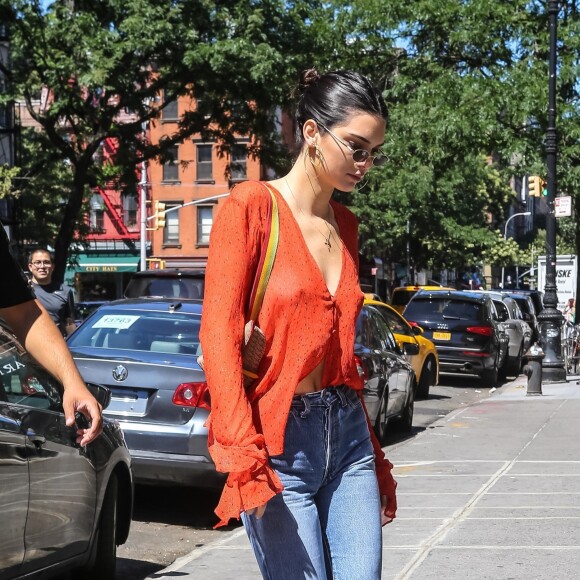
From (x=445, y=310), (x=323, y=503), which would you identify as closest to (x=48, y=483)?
(x=323, y=503)

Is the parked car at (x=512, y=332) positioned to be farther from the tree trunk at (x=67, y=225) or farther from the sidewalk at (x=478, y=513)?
the sidewalk at (x=478, y=513)

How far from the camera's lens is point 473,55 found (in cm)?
2506

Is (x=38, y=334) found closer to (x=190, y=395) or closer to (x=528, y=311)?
(x=190, y=395)

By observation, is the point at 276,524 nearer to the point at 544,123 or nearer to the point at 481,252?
the point at 544,123

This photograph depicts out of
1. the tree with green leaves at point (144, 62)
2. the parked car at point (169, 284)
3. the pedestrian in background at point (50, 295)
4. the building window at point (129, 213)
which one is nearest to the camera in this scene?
the pedestrian in background at point (50, 295)

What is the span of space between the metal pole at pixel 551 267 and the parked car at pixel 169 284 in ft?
29.5

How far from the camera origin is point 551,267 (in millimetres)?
22109

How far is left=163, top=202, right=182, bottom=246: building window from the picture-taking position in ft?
212

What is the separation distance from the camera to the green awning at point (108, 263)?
216 ft

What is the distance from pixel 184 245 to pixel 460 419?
167 ft

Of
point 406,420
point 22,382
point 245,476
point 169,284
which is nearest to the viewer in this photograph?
point 245,476

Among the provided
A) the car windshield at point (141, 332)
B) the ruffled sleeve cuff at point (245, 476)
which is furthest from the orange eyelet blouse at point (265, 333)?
the car windshield at point (141, 332)

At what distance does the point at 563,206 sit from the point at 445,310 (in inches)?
112

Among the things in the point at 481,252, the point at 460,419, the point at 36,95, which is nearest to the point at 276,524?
the point at 460,419
